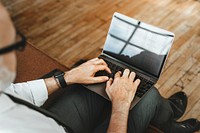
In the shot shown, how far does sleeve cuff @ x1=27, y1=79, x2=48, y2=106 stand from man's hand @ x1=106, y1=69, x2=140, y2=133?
0.26 m

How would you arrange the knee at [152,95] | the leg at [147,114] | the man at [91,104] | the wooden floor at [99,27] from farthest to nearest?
1. the wooden floor at [99,27]
2. the knee at [152,95]
3. the leg at [147,114]
4. the man at [91,104]

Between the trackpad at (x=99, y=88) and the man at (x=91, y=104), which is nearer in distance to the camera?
the man at (x=91, y=104)

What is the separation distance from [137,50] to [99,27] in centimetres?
100

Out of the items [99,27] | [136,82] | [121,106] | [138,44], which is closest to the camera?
[121,106]

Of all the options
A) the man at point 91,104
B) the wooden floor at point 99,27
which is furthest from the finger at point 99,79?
the wooden floor at point 99,27

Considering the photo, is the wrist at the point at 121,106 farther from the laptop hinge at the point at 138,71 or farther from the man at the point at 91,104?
the laptop hinge at the point at 138,71

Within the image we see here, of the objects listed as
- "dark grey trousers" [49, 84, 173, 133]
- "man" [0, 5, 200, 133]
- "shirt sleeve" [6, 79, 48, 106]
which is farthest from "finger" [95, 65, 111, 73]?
"shirt sleeve" [6, 79, 48, 106]

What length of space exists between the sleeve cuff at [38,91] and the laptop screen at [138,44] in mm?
369

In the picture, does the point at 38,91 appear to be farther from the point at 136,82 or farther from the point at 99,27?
the point at 99,27

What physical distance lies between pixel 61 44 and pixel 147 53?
3.33 ft

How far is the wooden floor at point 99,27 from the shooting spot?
194 centimetres

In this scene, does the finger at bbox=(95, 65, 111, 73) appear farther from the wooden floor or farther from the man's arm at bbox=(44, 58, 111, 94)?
the wooden floor

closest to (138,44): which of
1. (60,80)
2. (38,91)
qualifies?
(60,80)

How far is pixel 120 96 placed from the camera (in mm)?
1135
